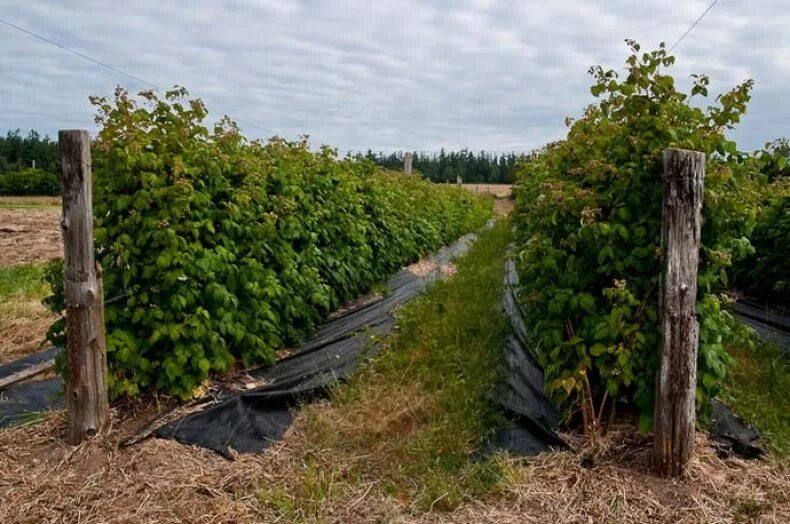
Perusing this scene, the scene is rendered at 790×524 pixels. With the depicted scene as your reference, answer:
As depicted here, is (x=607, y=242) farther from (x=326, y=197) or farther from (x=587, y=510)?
(x=326, y=197)

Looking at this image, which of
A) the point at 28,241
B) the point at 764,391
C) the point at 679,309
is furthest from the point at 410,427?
the point at 28,241

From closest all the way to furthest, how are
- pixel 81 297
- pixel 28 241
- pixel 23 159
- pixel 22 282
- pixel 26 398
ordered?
pixel 81 297 → pixel 26 398 → pixel 22 282 → pixel 28 241 → pixel 23 159

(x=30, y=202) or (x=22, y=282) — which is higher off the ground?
(x=22, y=282)

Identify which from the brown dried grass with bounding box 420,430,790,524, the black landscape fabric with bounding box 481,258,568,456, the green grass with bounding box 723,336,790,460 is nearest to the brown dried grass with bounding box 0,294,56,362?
the black landscape fabric with bounding box 481,258,568,456

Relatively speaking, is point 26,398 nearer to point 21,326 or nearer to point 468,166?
point 21,326

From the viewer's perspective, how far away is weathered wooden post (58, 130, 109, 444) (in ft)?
10.1

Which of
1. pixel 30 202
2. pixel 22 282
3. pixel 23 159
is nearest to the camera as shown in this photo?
pixel 22 282

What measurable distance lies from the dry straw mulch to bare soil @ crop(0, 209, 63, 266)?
26.5ft

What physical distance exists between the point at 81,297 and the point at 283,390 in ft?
4.64

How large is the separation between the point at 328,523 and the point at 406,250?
6.38 meters

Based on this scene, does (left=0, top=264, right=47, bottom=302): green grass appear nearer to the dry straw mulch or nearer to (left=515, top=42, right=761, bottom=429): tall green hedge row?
the dry straw mulch

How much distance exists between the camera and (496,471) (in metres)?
2.99

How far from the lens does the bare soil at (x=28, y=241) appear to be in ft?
34.4

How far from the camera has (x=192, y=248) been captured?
3.65m
